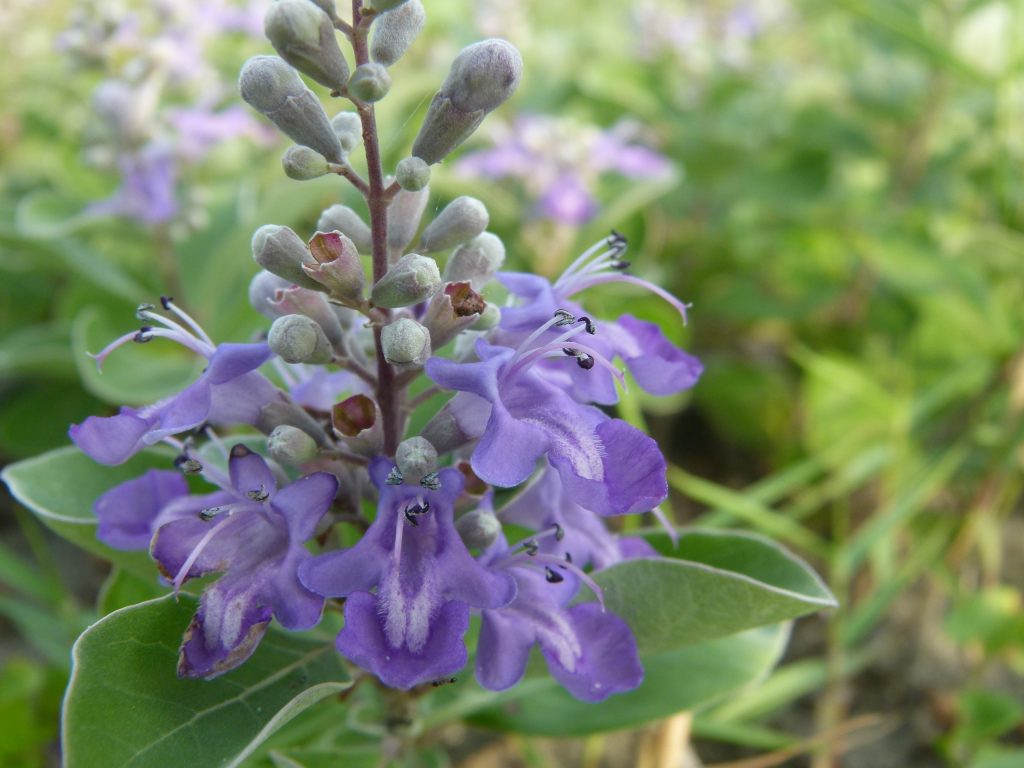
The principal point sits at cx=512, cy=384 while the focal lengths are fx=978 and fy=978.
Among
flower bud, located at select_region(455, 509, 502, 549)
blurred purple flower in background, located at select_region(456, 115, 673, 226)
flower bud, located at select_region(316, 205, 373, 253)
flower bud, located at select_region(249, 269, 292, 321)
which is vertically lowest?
flower bud, located at select_region(455, 509, 502, 549)

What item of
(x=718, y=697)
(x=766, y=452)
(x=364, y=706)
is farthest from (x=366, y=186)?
(x=766, y=452)

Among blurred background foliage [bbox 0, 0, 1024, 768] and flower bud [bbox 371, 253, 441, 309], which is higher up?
blurred background foliage [bbox 0, 0, 1024, 768]

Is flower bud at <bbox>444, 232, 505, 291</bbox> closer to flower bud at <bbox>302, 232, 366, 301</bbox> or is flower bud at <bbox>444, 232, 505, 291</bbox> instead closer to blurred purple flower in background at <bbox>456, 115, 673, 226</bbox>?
Answer: flower bud at <bbox>302, 232, 366, 301</bbox>

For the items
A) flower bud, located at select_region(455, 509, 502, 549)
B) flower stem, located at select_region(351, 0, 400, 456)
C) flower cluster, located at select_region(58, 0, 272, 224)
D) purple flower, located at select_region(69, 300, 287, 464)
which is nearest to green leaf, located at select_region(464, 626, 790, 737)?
flower bud, located at select_region(455, 509, 502, 549)

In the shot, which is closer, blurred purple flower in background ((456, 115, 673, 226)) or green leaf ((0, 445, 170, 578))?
green leaf ((0, 445, 170, 578))

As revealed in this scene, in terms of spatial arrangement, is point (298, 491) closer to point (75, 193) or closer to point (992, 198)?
point (75, 193)

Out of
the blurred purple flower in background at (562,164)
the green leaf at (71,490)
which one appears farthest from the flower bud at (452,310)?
the blurred purple flower in background at (562,164)

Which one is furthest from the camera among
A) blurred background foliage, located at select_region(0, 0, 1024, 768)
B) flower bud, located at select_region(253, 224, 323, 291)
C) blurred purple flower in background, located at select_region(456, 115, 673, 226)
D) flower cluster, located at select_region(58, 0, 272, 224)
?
blurred purple flower in background, located at select_region(456, 115, 673, 226)
